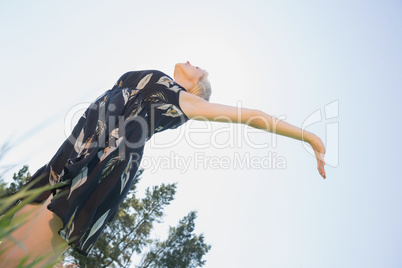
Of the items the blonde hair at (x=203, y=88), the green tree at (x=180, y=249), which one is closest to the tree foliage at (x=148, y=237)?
the green tree at (x=180, y=249)

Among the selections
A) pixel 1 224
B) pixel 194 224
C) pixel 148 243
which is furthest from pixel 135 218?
pixel 1 224

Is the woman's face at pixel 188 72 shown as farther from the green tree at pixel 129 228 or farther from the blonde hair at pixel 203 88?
the green tree at pixel 129 228

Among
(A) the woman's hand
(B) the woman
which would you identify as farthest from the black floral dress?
(A) the woman's hand

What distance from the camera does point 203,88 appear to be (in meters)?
3.17

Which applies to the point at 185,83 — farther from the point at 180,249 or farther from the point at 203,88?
the point at 180,249

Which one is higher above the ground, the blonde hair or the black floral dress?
the blonde hair

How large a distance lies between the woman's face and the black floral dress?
1.85 ft

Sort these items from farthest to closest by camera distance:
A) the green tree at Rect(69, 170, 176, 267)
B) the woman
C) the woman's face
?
the green tree at Rect(69, 170, 176, 267), the woman's face, the woman

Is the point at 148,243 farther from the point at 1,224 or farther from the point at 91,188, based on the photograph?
the point at 1,224

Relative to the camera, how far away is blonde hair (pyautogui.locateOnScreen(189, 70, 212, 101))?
10.3ft

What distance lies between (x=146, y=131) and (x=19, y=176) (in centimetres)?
1880

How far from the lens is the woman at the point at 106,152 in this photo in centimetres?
171

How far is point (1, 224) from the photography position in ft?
1.69

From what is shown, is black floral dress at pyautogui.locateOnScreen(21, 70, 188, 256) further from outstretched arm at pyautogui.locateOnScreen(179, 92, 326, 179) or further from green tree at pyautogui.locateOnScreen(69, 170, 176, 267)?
green tree at pyautogui.locateOnScreen(69, 170, 176, 267)
